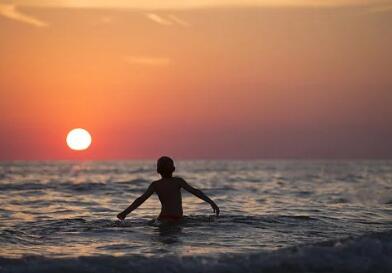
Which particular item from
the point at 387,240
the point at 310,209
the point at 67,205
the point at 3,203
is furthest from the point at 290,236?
the point at 3,203

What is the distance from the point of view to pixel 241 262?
8289mm

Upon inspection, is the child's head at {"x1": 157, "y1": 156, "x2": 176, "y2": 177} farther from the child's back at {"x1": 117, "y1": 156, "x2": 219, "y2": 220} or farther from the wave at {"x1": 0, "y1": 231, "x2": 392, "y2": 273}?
the wave at {"x1": 0, "y1": 231, "x2": 392, "y2": 273}

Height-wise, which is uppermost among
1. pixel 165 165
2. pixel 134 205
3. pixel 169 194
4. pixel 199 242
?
pixel 165 165

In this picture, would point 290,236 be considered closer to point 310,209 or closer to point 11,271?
point 11,271

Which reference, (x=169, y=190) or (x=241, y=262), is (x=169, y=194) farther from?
(x=241, y=262)

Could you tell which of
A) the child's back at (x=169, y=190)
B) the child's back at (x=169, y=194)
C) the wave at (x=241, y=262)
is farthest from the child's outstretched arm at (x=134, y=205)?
the wave at (x=241, y=262)

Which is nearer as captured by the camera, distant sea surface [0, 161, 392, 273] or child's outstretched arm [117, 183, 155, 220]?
distant sea surface [0, 161, 392, 273]

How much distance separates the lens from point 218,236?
35.8 ft

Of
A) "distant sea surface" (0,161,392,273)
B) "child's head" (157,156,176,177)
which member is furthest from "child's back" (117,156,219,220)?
"distant sea surface" (0,161,392,273)

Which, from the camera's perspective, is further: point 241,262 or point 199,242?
point 199,242

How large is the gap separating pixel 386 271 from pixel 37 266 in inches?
187

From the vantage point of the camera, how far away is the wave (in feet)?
26.3

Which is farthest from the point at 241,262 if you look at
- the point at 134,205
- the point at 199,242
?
the point at 134,205

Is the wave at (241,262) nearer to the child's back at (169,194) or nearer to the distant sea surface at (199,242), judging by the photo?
the distant sea surface at (199,242)
